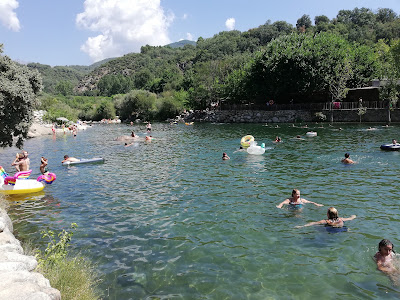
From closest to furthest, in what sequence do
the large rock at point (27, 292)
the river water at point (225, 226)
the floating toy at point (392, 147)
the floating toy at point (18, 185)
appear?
the large rock at point (27, 292), the river water at point (225, 226), the floating toy at point (18, 185), the floating toy at point (392, 147)

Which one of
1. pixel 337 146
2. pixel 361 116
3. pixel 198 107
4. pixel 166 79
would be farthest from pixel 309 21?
pixel 337 146

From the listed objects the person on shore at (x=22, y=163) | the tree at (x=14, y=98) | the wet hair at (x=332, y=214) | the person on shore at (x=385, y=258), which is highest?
the tree at (x=14, y=98)

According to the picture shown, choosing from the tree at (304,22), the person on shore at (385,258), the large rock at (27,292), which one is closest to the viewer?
the large rock at (27,292)

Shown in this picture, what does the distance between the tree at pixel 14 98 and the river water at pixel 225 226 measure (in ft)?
12.6

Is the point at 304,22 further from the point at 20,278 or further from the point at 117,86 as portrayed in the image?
the point at 20,278

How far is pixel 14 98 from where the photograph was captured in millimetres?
15766

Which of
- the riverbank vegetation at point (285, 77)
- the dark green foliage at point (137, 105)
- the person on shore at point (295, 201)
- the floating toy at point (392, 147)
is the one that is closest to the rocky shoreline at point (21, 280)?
the person on shore at point (295, 201)

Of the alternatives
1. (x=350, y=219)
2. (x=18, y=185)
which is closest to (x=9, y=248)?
(x=18, y=185)

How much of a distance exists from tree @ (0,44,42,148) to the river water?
3.83 metres

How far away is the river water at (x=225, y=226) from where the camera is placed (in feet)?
24.3

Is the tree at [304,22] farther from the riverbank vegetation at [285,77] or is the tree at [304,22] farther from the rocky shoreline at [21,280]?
the rocky shoreline at [21,280]

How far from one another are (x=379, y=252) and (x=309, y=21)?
703ft

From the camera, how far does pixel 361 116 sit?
170ft

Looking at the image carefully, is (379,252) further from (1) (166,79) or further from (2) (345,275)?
(1) (166,79)
